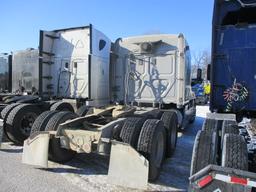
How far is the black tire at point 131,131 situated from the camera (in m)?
5.20

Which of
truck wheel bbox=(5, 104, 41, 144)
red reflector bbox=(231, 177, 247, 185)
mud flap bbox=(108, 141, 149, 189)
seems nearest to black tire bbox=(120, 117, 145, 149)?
mud flap bbox=(108, 141, 149, 189)

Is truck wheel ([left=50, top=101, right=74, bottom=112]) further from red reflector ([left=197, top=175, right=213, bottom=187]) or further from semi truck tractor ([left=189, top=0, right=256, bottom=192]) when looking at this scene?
red reflector ([left=197, top=175, right=213, bottom=187])

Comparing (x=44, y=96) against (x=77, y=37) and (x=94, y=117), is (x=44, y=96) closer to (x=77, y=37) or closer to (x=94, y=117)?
(x=77, y=37)

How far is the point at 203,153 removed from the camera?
3.53 meters

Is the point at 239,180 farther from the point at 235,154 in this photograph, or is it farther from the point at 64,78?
the point at 64,78

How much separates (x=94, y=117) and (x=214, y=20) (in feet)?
9.84

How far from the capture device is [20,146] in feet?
25.5

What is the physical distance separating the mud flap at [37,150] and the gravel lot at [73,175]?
19cm

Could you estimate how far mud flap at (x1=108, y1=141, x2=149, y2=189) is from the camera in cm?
461

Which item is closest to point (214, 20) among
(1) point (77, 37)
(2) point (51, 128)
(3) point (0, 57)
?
(2) point (51, 128)

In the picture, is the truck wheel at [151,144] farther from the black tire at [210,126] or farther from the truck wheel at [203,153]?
the truck wheel at [203,153]

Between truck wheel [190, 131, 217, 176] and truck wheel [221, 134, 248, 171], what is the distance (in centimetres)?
16

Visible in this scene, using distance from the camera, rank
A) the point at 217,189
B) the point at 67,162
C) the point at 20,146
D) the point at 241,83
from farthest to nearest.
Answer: the point at 20,146 < the point at 67,162 < the point at 241,83 < the point at 217,189

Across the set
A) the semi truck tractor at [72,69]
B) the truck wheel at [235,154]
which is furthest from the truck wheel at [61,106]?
the truck wheel at [235,154]
